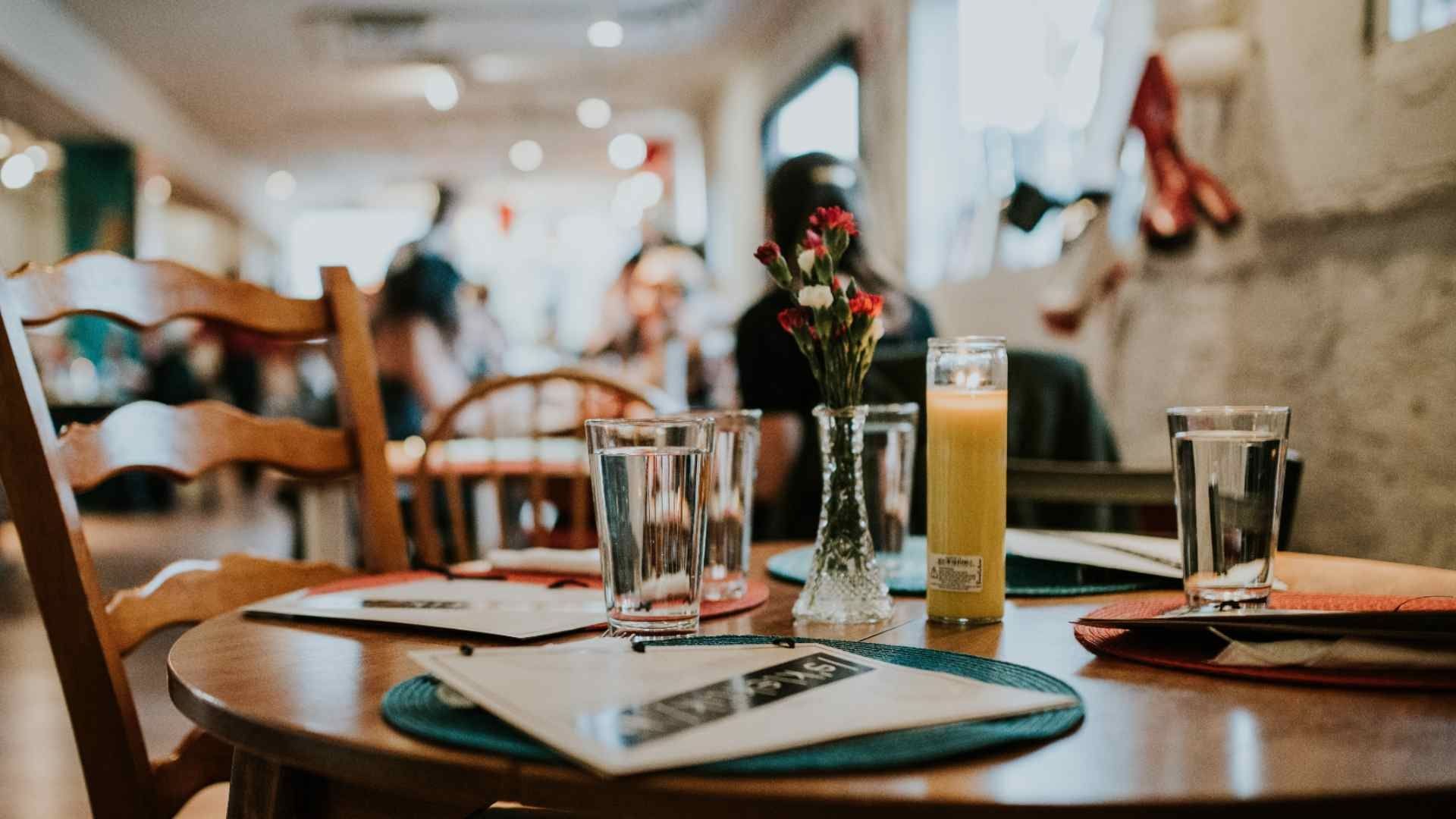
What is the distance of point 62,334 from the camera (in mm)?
9414

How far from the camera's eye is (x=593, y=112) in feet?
30.2

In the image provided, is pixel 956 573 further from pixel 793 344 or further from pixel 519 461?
pixel 519 461

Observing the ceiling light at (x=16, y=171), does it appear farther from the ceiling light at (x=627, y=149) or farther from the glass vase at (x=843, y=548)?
the glass vase at (x=843, y=548)

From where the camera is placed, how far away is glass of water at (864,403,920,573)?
3.29 feet

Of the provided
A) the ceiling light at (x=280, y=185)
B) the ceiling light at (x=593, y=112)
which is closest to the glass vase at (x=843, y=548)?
the ceiling light at (x=593, y=112)

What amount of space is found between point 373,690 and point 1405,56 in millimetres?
2051

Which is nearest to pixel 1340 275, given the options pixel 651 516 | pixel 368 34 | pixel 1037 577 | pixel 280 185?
pixel 1037 577

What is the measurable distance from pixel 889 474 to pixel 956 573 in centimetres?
21

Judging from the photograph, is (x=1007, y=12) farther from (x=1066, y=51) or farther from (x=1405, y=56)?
(x=1405, y=56)

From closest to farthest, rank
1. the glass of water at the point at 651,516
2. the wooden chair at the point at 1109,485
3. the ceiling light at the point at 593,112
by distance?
the glass of water at the point at 651,516 < the wooden chair at the point at 1109,485 < the ceiling light at the point at 593,112

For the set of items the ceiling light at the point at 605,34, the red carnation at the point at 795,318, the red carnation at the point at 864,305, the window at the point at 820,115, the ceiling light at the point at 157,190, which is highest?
the ceiling light at the point at 605,34

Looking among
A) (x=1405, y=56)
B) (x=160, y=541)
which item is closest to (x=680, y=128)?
(x=160, y=541)

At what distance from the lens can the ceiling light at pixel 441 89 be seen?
304 inches

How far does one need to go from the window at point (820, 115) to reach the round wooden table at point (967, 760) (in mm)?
4862
